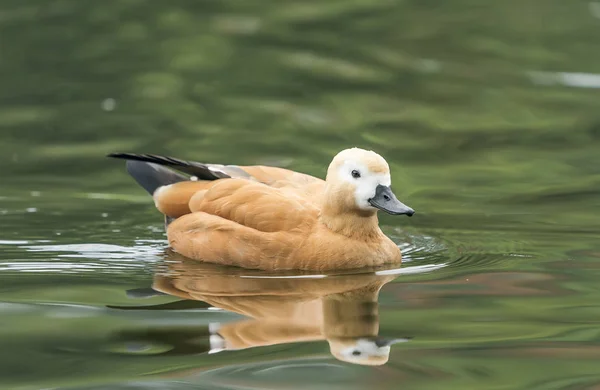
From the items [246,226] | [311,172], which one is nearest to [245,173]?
[246,226]

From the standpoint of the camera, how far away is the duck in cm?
972

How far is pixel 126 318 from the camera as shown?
808 cm

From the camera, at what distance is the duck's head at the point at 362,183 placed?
962cm

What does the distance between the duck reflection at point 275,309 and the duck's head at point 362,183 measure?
572mm

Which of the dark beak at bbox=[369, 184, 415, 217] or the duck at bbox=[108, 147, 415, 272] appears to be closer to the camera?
the dark beak at bbox=[369, 184, 415, 217]

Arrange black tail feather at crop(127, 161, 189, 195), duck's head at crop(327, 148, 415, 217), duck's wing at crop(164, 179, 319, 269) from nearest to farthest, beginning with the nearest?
duck's head at crop(327, 148, 415, 217) → duck's wing at crop(164, 179, 319, 269) → black tail feather at crop(127, 161, 189, 195)

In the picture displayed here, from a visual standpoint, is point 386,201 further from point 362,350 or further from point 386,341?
point 362,350

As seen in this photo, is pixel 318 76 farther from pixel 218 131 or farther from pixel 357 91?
pixel 218 131

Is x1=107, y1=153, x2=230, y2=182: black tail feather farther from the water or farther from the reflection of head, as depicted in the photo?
the reflection of head

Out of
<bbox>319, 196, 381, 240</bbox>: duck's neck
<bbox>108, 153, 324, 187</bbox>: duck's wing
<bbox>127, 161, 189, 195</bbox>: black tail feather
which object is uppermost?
<bbox>127, 161, 189, 195</bbox>: black tail feather

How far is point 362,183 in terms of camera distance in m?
9.68

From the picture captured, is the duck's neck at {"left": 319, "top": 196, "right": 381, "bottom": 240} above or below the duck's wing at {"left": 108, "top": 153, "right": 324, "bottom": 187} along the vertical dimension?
below

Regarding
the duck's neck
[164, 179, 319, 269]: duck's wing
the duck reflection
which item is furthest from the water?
the duck's neck

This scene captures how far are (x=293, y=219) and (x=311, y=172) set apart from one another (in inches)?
159
